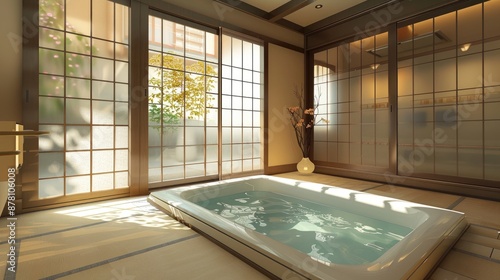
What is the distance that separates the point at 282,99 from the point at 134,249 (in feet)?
11.4

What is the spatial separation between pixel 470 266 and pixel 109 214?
8.69ft

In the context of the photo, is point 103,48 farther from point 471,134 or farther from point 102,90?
point 471,134

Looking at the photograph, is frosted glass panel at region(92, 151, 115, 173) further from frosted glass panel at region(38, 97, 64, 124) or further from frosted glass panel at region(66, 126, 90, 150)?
frosted glass panel at region(38, 97, 64, 124)

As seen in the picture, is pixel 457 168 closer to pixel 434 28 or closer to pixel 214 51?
pixel 434 28

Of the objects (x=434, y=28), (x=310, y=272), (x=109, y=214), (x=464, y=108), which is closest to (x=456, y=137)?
(x=464, y=108)

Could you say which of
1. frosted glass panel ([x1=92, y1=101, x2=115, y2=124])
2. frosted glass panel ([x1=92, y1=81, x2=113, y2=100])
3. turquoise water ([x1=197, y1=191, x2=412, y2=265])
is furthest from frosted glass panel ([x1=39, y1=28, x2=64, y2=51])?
turquoise water ([x1=197, y1=191, x2=412, y2=265])

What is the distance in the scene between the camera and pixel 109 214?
7.26 ft

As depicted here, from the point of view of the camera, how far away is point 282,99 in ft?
14.5

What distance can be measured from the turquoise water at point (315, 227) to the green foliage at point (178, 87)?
1.55 meters

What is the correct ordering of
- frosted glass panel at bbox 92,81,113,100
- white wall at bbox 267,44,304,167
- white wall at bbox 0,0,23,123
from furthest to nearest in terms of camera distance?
white wall at bbox 267,44,304,167, frosted glass panel at bbox 92,81,113,100, white wall at bbox 0,0,23,123

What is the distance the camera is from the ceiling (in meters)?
3.64

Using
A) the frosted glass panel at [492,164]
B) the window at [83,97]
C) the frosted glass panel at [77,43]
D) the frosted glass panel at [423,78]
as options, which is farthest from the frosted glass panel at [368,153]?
the frosted glass panel at [77,43]

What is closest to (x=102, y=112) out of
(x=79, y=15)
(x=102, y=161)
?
(x=102, y=161)

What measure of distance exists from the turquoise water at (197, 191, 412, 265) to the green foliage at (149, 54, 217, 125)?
155 centimetres
